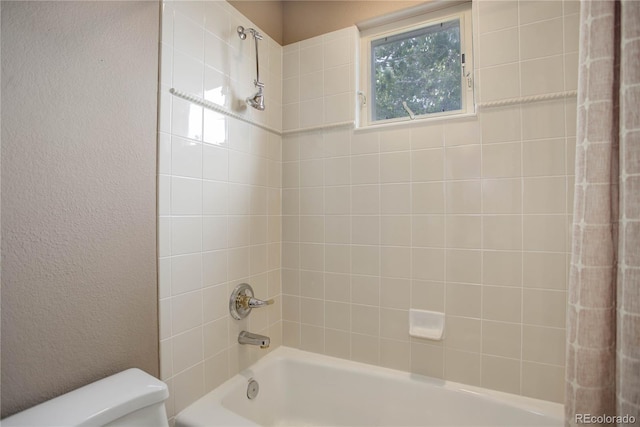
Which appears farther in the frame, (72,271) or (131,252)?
(131,252)

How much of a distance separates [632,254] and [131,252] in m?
1.51

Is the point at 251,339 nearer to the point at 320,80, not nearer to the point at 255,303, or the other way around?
the point at 255,303

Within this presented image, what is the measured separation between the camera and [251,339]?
154 cm

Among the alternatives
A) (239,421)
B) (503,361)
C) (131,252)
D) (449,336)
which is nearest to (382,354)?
(449,336)

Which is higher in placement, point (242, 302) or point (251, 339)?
point (242, 302)

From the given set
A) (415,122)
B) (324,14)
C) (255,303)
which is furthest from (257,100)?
(255,303)

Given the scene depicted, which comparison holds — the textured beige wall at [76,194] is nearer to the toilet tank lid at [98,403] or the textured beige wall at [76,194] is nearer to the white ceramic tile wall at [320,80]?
the toilet tank lid at [98,403]

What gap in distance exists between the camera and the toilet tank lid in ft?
2.53

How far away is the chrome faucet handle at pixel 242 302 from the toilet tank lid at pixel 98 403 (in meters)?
0.55

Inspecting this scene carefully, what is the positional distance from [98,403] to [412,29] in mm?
2055

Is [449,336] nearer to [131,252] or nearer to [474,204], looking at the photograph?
[474,204]

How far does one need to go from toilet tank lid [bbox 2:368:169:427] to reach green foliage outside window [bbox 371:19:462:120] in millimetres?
1615

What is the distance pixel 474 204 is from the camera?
146 centimetres

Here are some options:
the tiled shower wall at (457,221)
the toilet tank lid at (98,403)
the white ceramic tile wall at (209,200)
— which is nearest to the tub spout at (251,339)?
the white ceramic tile wall at (209,200)
